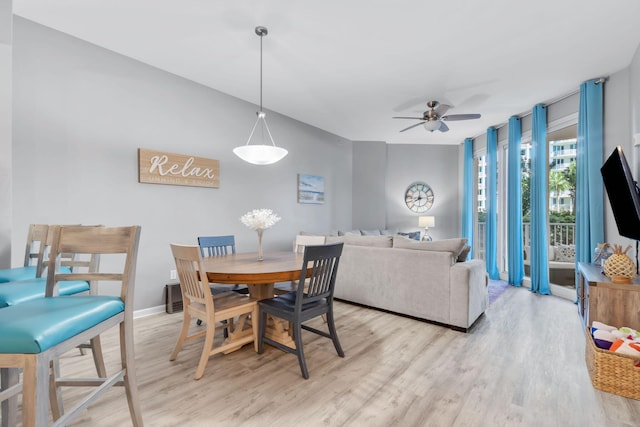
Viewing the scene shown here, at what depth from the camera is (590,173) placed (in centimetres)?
366

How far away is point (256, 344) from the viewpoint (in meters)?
2.41

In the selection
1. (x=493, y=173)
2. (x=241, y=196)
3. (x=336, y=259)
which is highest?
(x=493, y=173)

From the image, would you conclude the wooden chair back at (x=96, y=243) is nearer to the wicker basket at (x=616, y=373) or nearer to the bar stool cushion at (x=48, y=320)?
the bar stool cushion at (x=48, y=320)

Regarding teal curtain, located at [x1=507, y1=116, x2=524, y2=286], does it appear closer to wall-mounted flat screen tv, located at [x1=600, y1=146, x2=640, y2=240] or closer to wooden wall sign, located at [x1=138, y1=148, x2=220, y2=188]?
wall-mounted flat screen tv, located at [x1=600, y1=146, x2=640, y2=240]

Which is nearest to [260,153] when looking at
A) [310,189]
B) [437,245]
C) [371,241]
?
[371,241]

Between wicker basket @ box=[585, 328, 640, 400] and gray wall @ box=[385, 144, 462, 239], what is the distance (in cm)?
517

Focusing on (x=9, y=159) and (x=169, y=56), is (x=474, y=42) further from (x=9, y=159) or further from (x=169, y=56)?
(x=9, y=159)

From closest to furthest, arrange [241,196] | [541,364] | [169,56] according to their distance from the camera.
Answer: [541,364]
[169,56]
[241,196]

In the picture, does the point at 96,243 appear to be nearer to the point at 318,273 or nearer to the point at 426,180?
the point at 318,273

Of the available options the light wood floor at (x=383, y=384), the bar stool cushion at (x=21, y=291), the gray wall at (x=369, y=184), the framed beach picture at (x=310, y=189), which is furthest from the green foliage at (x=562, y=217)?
the bar stool cushion at (x=21, y=291)

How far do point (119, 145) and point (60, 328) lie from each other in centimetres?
273

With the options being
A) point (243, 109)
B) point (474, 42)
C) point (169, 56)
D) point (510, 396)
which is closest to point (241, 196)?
point (243, 109)

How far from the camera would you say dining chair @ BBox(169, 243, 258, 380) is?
2021 millimetres

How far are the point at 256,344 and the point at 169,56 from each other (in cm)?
301
